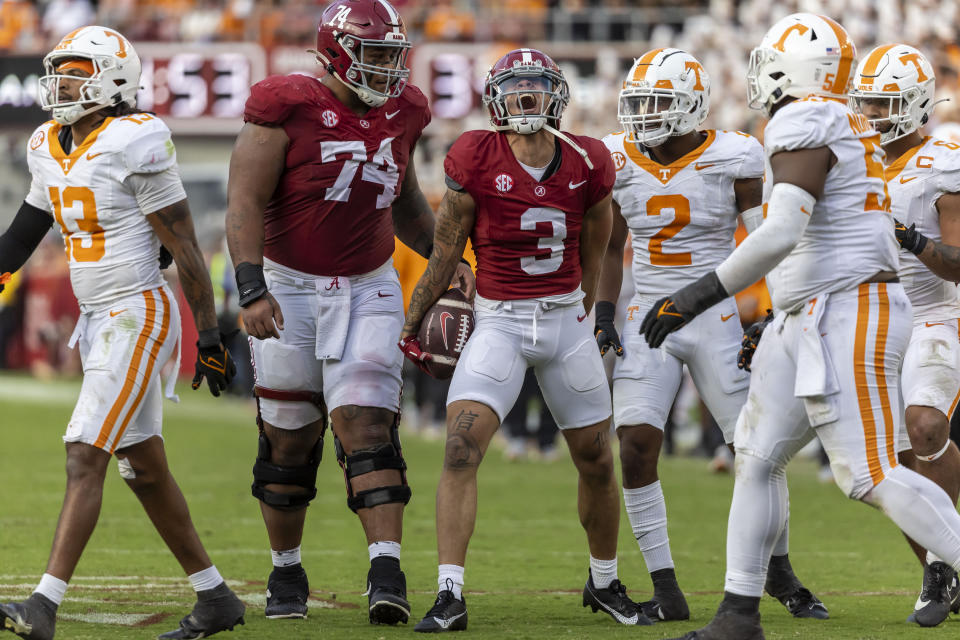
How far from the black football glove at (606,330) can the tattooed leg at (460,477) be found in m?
0.77

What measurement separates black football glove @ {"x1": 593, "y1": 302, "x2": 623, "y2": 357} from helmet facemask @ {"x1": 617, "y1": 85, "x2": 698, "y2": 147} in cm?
73

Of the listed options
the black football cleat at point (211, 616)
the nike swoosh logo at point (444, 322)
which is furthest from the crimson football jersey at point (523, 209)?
the black football cleat at point (211, 616)

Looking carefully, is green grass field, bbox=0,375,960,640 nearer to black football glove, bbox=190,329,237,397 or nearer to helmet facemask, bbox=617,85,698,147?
black football glove, bbox=190,329,237,397

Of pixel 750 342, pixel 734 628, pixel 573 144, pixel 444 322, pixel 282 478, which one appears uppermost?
pixel 573 144

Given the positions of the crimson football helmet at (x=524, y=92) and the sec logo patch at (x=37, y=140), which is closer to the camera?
the sec logo patch at (x=37, y=140)

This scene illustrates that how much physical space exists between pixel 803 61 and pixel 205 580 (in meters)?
2.68

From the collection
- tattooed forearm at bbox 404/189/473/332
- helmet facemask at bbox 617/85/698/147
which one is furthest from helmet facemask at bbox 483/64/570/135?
helmet facemask at bbox 617/85/698/147

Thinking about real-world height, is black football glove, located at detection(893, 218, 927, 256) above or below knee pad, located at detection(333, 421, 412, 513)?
above

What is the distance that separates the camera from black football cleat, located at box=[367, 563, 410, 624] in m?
5.46

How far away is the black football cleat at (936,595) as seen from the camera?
5605 millimetres

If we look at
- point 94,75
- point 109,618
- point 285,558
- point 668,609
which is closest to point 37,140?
point 94,75

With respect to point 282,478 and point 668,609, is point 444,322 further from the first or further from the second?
point 668,609

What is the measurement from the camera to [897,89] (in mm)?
6188

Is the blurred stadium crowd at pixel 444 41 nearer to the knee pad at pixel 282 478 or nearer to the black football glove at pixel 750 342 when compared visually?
the knee pad at pixel 282 478
